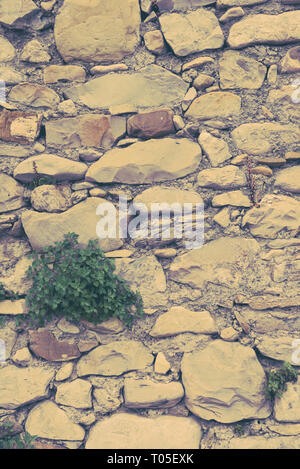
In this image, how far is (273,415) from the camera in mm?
2619

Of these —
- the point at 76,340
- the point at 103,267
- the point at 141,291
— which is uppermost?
the point at 103,267

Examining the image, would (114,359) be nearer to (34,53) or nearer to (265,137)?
(265,137)

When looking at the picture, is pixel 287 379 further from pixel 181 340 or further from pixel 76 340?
pixel 76 340

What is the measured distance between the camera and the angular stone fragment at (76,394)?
2645mm

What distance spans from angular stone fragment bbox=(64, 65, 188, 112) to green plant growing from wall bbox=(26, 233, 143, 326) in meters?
0.98

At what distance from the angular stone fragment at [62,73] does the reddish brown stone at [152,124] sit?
19.8 inches

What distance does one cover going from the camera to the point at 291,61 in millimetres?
2885

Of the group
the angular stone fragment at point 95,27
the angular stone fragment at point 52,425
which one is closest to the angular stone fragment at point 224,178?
the angular stone fragment at point 95,27

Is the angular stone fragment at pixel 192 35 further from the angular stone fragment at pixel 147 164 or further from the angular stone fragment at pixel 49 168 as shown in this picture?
the angular stone fragment at pixel 49 168

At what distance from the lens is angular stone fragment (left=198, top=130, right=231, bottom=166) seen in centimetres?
288
